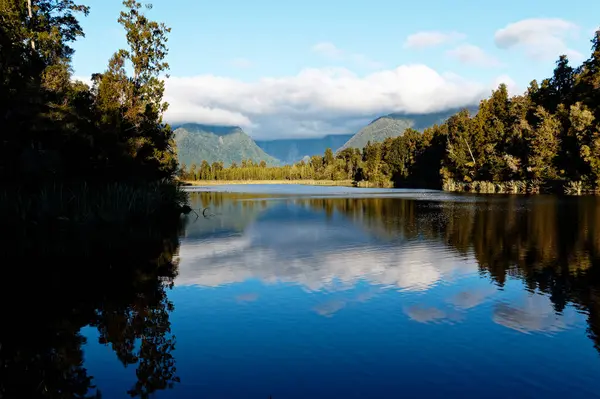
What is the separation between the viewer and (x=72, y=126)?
2944 cm

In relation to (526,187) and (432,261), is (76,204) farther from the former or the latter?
(526,187)

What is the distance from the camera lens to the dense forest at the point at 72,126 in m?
26.9

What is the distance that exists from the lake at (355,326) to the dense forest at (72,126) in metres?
11.2

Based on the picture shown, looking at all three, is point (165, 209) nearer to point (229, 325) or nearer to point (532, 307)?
point (229, 325)

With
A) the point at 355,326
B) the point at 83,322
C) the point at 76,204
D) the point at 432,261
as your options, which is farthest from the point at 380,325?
the point at 76,204

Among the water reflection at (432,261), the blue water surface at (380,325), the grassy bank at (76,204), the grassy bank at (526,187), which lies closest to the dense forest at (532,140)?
the grassy bank at (526,187)

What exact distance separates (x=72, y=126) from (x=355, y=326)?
83.3 ft

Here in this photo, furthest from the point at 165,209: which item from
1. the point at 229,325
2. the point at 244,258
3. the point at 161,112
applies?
the point at 229,325

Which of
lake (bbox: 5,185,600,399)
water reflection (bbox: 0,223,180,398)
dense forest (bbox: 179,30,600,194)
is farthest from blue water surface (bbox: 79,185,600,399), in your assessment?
dense forest (bbox: 179,30,600,194)

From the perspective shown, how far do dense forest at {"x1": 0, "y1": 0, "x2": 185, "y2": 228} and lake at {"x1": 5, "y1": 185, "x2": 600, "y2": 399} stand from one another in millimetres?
11199

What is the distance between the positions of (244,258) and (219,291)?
6208 mm

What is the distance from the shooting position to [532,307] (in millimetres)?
12109

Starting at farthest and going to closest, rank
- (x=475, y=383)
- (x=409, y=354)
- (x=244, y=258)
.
Result: 1. (x=244, y=258)
2. (x=409, y=354)
3. (x=475, y=383)

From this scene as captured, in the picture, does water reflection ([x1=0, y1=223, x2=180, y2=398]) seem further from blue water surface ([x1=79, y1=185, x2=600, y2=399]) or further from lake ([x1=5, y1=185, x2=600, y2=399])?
blue water surface ([x1=79, y1=185, x2=600, y2=399])
